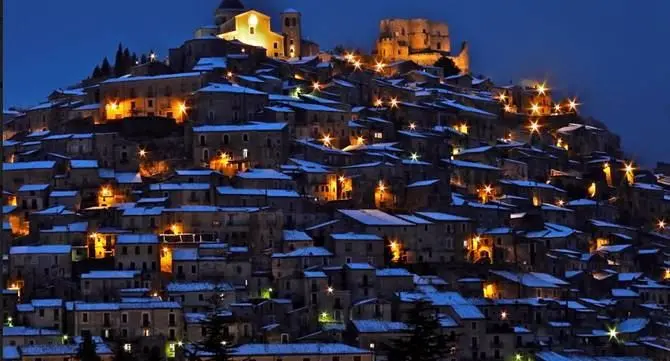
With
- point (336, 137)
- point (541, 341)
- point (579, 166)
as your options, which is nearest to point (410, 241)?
point (541, 341)

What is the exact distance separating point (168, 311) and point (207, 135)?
57.1 ft

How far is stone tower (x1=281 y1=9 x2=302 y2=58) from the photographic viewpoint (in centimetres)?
9575

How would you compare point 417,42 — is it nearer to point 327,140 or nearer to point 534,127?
point 534,127

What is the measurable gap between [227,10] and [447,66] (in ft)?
53.7

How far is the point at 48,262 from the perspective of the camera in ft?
194

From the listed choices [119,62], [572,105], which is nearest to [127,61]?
[119,62]

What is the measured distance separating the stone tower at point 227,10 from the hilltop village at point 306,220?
4.19 metres

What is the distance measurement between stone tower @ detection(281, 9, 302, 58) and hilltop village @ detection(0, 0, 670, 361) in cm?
265

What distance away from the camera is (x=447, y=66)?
104m

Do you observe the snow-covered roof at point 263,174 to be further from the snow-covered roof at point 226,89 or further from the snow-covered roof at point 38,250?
the snow-covered roof at point 38,250

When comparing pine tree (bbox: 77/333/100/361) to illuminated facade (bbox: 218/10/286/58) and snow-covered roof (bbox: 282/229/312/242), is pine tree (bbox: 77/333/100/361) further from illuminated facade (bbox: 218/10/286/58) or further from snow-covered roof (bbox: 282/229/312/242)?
illuminated facade (bbox: 218/10/286/58)

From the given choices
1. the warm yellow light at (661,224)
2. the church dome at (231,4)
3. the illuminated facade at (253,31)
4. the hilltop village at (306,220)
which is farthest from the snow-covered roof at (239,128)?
the church dome at (231,4)

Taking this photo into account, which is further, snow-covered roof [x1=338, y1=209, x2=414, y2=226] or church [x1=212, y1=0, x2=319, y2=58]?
church [x1=212, y1=0, x2=319, y2=58]

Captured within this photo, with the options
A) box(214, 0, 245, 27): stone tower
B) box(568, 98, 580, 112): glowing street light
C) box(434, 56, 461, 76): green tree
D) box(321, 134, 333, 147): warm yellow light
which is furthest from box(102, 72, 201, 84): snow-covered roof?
box(568, 98, 580, 112): glowing street light
